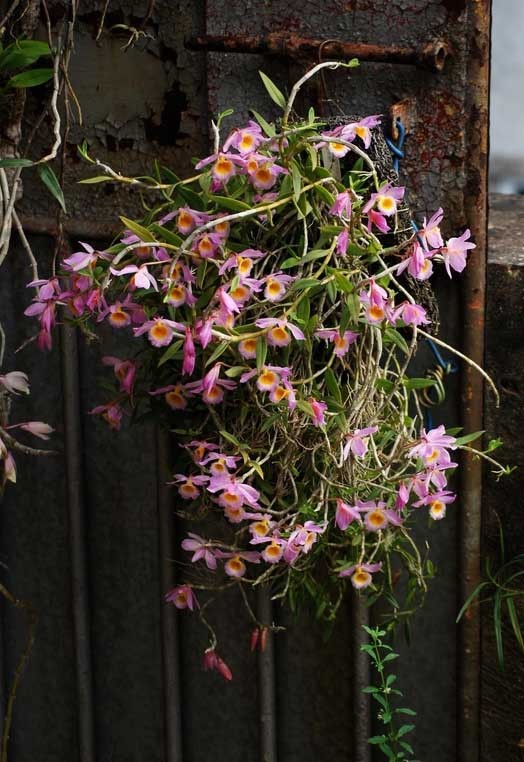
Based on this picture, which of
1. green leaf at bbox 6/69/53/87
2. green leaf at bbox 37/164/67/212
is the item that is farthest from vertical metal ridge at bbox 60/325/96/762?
green leaf at bbox 6/69/53/87

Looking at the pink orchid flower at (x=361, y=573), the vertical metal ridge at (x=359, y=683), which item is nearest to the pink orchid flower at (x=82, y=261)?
the pink orchid flower at (x=361, y=573)

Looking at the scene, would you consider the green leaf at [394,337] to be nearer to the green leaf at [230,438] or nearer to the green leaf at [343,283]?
the green leaf at [343,283]

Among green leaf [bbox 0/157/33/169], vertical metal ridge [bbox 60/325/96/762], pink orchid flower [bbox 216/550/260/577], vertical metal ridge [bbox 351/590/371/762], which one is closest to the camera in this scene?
pink orchid flower [bbox 216/550/260/577]

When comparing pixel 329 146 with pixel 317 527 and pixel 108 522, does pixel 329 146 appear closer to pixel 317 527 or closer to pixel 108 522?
pixel 317 527

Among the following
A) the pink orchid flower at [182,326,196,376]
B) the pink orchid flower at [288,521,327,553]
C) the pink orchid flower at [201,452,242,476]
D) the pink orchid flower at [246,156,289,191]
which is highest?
the pink orchid flower at [246,156,289,191]

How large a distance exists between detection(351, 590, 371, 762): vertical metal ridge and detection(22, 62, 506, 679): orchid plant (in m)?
0.31

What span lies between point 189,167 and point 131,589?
0.91 meters

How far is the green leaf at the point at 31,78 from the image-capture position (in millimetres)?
2156

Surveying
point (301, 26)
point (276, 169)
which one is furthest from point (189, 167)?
point (276, 169)

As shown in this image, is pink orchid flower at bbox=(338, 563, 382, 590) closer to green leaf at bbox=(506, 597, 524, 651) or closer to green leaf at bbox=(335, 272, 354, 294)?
green leaf at bbox=(506, 597, 524, 651)

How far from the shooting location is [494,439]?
2232 millimetres

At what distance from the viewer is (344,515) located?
189cm

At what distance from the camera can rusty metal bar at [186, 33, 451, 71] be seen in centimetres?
205

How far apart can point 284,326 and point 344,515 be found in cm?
34
